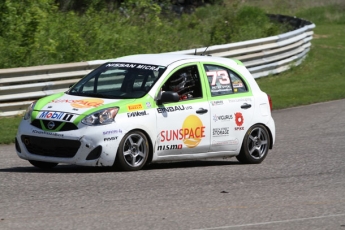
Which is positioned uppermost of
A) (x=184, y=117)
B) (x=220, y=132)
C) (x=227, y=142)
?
(x=184, y=117)

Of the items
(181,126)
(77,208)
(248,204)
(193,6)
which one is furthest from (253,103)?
(193,6)

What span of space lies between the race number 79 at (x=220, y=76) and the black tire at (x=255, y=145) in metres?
0.77

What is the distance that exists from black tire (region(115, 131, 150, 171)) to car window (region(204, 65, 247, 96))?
145 cm

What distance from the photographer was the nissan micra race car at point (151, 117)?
9781 millimetres

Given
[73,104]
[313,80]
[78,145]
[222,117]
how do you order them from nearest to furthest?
[78,145], [73,104], [222,117], [313,80]

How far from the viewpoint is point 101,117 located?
9820 mm

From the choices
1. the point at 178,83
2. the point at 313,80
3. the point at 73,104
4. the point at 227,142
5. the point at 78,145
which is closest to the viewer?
the point at 78,145

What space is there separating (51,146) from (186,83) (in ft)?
7.10

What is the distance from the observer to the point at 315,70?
25203 millimetres

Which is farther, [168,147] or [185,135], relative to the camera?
[185,135]

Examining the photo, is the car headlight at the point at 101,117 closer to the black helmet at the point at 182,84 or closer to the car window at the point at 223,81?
the black helmet at the point at 182,84

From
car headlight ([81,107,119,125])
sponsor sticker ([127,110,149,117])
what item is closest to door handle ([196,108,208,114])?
sponsor sticker ([127,110,149,117])

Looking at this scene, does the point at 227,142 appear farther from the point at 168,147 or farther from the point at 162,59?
the point at 162,59

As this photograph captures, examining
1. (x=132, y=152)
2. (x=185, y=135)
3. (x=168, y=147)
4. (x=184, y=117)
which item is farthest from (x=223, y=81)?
(x=132, y=152)
